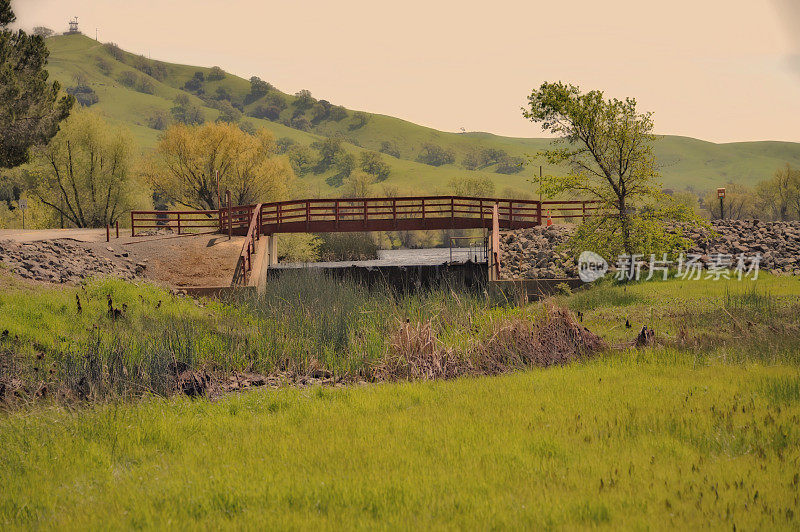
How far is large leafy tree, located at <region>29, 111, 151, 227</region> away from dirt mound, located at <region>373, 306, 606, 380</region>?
41.6 m

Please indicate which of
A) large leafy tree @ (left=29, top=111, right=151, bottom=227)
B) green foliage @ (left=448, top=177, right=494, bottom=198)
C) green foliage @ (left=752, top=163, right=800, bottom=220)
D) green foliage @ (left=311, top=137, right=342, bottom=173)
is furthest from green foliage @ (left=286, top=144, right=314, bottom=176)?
large leafy tree @ (left=29, top=111, right=151, bottom=227)

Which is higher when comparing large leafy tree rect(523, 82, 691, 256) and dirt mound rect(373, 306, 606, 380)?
large leafy tree rect(523, 82, 691, 256)

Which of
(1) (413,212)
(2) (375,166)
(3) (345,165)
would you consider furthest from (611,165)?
(3) (345,165)

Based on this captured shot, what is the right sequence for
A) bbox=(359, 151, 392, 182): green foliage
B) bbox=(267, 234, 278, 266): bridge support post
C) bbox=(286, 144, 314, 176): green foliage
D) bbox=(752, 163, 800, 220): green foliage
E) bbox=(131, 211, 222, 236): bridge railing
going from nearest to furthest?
bbox=(267, 234, 278, 266): bridge support post < bbox=(131, 211, 222, 236): bridge railing < bbox=(752, 163, 800, 220): green foliage < bbox=(359, 151, 392, 182): green foliage < bbox=(286, 144, 314, 176): green foliage

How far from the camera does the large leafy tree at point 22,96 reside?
86.7ft

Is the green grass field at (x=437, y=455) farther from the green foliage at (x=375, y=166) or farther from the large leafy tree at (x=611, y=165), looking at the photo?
the green foliage at (x=375, y=166)

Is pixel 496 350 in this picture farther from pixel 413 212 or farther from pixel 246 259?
pixel 413 212

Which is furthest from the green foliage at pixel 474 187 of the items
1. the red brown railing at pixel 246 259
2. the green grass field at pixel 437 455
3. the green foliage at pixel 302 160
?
the green grass field at pixel 437 455

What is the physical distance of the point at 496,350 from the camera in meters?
11.5

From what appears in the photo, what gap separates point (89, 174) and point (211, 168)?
27.4 ft

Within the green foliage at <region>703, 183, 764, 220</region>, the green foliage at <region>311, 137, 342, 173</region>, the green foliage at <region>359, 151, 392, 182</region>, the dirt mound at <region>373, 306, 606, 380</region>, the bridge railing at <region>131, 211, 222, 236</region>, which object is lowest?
the dirt mound at <region>373, 306, 606, 380</region>

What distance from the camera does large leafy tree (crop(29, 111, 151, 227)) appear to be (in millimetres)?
46531

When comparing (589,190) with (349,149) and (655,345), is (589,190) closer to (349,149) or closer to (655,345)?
(655,345)

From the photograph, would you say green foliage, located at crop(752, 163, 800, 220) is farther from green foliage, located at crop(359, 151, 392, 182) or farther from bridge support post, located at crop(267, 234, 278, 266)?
bridge support post, located at crop(267, 234, 278, 266)
